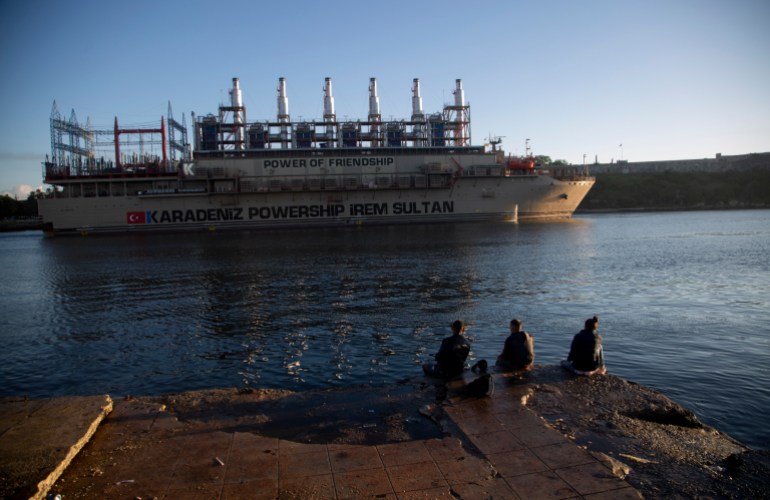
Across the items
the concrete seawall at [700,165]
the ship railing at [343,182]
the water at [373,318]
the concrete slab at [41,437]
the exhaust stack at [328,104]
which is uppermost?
the exhaust stack at [328,104]

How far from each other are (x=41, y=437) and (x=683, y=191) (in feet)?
432

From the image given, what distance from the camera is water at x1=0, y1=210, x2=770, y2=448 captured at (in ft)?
35.3

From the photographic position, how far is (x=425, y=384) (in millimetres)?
9164

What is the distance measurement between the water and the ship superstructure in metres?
32.1

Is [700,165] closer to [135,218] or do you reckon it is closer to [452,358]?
[135,218]

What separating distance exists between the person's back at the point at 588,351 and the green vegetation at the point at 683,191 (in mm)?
112828

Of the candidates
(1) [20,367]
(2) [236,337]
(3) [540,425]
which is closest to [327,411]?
(3) [540,425]

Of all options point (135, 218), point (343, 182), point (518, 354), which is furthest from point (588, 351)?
point (135, 218)

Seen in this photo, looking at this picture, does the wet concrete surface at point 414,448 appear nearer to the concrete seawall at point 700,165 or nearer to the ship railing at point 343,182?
the ship railing at point 343,182

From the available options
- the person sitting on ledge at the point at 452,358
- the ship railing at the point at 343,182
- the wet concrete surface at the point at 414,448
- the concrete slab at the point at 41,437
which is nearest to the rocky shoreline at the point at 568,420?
the wet concrete surface at the point at 414,448

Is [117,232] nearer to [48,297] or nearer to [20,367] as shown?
[48,297]

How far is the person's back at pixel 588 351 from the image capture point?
9258mm

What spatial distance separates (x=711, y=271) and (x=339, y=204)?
4687 cm

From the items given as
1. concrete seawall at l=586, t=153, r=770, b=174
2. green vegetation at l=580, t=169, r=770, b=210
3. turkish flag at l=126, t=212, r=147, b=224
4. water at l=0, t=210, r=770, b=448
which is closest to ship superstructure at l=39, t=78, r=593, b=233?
turkish flag at l=126, t=212, r=147, b=224
